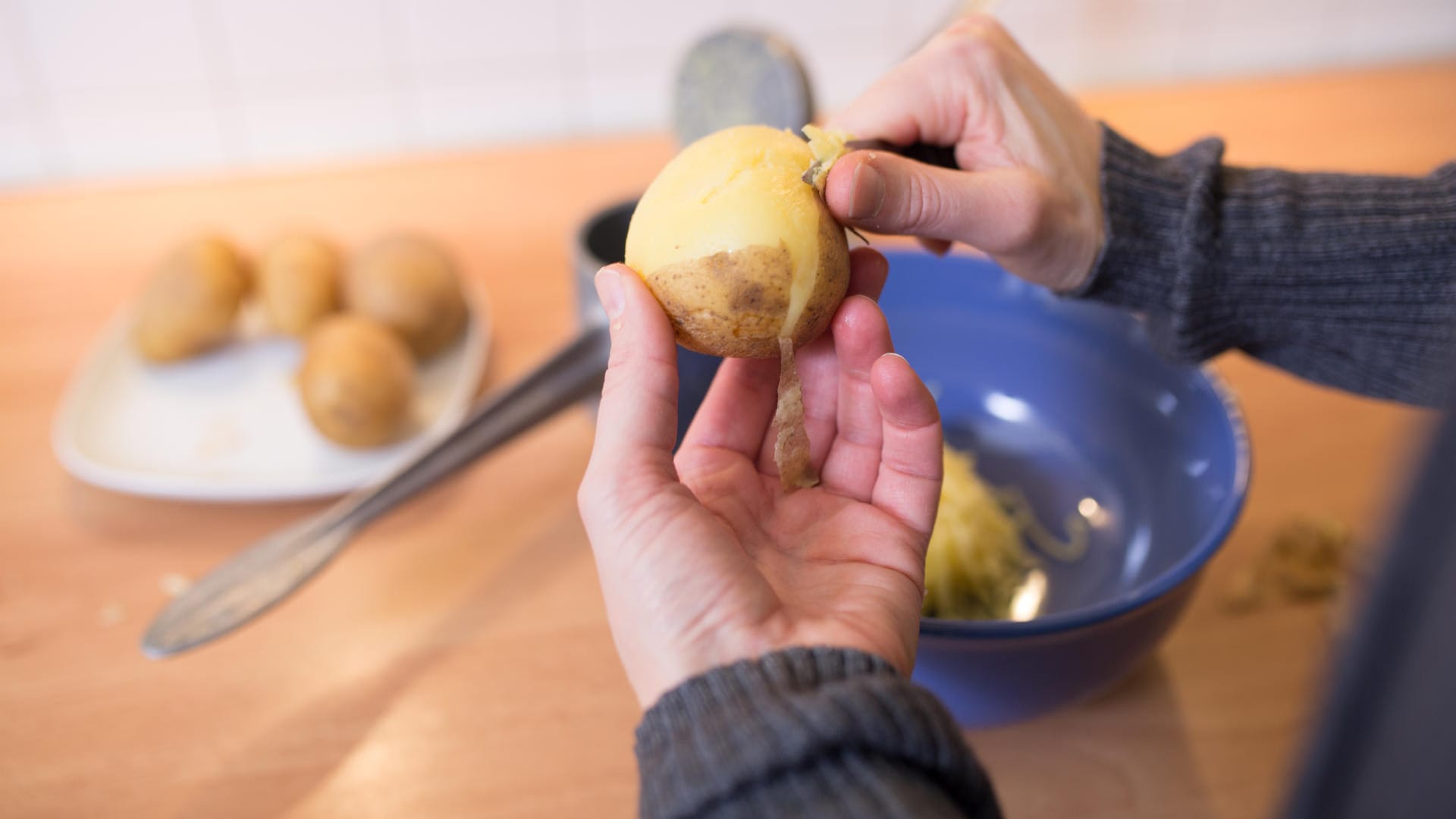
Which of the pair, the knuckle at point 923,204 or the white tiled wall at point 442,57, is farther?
the white tiled wall at point 442,57

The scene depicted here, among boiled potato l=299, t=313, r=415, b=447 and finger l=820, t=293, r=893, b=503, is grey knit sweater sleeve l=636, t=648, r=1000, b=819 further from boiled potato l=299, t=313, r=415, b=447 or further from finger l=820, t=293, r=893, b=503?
boiled potato l=299, t=313, r=415, b=447

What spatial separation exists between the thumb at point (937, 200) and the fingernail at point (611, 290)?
15 centimetres

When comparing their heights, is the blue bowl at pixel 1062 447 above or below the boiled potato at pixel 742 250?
below

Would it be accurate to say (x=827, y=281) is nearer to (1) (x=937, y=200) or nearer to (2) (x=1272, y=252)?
(1) (x=937, y=200)

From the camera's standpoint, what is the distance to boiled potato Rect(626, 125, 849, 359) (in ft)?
1.88

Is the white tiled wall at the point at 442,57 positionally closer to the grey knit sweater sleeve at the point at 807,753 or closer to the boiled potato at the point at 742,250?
the boiled potato at the point at 742,250

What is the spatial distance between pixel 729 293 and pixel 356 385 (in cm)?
54

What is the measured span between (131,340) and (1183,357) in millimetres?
1202

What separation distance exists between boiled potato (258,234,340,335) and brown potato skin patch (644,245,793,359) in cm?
70

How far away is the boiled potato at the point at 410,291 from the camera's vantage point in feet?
3.57

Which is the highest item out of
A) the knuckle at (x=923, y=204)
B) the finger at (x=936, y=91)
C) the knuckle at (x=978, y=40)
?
the knuckle at (x=978, y=40)

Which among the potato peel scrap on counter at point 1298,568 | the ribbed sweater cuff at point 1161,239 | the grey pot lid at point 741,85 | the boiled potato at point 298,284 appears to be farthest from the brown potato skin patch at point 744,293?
the boiled potato at point 298,284

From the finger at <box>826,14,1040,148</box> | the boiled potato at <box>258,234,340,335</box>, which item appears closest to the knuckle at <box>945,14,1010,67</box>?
the finger at <box>826,14,1040,148</box>

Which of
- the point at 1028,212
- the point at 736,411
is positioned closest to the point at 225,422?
the point at 736,411
